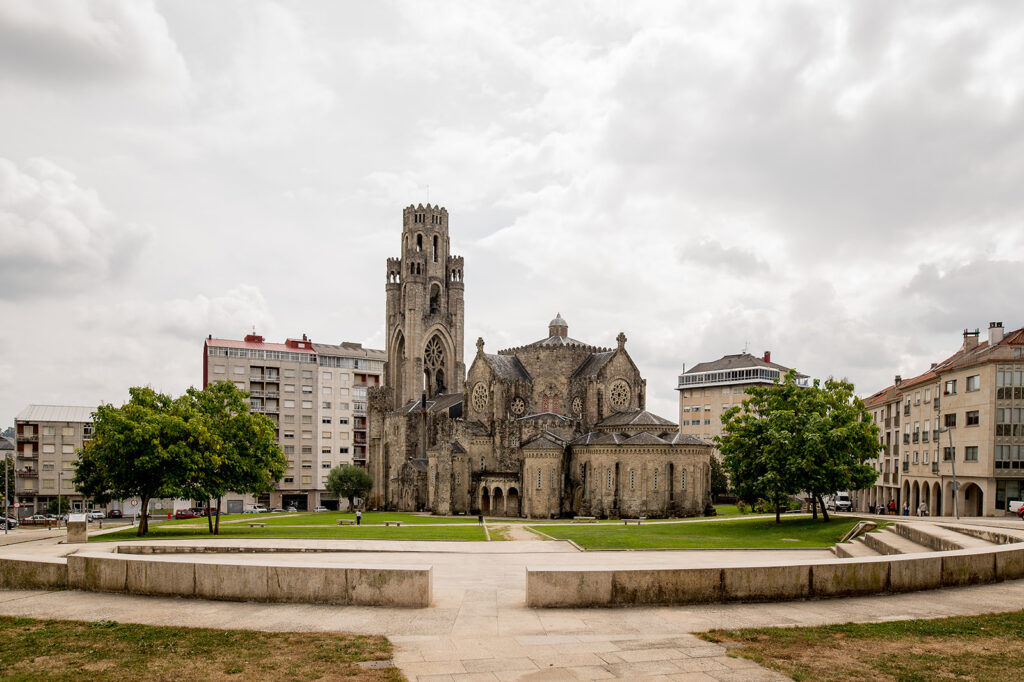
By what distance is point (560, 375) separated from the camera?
3046 inches

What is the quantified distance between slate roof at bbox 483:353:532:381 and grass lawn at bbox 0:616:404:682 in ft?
213

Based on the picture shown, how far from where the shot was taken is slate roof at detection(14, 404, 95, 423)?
95062 millimetres

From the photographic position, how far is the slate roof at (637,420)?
2699 inches

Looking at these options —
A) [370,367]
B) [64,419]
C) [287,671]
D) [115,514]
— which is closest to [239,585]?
[287,671]

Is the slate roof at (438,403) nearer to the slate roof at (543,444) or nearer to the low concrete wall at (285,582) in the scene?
the slate roof at (543,444)

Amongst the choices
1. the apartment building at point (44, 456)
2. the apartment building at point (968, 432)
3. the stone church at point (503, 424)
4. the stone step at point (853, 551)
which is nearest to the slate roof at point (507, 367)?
the stone church at point (503, 424)

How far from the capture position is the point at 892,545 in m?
23.2

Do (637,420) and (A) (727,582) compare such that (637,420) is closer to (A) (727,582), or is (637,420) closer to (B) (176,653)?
(A) (727,582)

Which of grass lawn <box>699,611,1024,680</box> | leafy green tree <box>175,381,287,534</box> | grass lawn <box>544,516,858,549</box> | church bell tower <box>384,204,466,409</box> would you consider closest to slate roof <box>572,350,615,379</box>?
church bell tower <box>384,204,466,409</box>

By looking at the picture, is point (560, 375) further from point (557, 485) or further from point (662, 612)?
point (662, 612)

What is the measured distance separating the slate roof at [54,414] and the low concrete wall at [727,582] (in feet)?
313

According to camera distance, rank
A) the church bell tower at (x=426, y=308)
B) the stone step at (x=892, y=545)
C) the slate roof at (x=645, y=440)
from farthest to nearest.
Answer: the church bell tower at (x=426, y=308)
the slate roof at (x=645, y=440)
the stone step at (x=892, y=545)

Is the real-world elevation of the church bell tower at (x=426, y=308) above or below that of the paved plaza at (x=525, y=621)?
above

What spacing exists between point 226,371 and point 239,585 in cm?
9651
